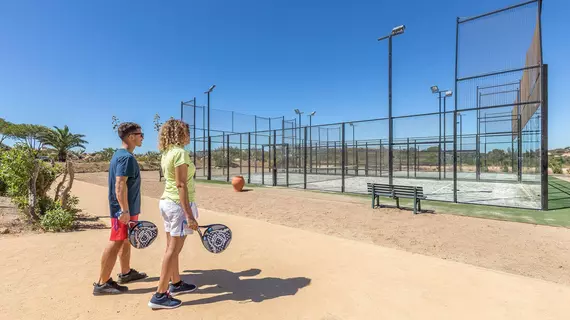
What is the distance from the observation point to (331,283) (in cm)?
308

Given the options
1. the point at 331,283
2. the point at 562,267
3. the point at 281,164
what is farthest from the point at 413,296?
the point at 281,164

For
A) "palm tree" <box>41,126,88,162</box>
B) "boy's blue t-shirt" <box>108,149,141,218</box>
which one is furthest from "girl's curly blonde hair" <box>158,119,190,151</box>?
"palm tree" <box>41,126,88,162</box>

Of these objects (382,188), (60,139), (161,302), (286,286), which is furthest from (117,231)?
(60,139)

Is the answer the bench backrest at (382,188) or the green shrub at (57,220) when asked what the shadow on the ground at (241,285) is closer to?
the green shrub at (57,220)

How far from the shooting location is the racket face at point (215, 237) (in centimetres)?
272

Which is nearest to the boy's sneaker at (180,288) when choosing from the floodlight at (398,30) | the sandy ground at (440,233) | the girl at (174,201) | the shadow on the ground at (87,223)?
the girl at (174,201)

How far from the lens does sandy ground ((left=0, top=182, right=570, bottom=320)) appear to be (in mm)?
2506

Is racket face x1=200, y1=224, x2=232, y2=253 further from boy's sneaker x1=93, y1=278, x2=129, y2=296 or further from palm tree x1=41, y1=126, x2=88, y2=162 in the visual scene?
palm tree x1=41, y1=126, x2=88, y2=162

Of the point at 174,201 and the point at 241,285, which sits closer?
the point at 174,201

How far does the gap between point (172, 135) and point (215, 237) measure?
1.02m

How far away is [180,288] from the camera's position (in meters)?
2.85

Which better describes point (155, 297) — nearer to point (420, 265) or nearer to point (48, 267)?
point (48, 267)

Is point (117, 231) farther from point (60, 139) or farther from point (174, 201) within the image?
point (60, 139)

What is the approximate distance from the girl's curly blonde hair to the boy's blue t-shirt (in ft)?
1.24
